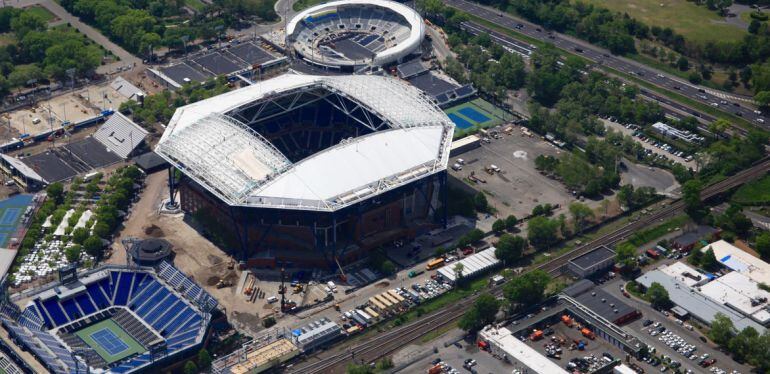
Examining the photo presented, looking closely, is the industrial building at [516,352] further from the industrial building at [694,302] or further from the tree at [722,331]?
the industrial building at [694,302]

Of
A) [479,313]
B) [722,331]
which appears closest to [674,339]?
[722,331]

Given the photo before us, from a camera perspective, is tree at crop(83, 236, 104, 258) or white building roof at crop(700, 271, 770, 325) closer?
white building roof at crop(700, 271, 770, 325)

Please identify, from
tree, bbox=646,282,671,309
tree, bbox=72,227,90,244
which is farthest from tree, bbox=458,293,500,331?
tree, bbox=72,227,90,244

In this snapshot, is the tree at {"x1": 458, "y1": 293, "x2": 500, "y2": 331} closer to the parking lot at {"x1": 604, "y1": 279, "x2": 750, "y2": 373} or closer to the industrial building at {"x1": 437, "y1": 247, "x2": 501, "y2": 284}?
the industrial building at {"x1": 437, "y1": 247, "x2": 501, "y2": 284}

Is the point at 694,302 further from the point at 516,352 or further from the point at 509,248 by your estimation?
the point at 516,352

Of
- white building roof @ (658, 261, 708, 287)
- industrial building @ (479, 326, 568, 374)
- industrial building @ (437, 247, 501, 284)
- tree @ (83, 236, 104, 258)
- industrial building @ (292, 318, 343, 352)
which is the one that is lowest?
tree @ (83, 236, 104, 258)

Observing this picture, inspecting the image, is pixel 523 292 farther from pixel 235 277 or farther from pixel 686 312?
pixel 235 277

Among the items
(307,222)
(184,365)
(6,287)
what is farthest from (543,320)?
(6,287)
